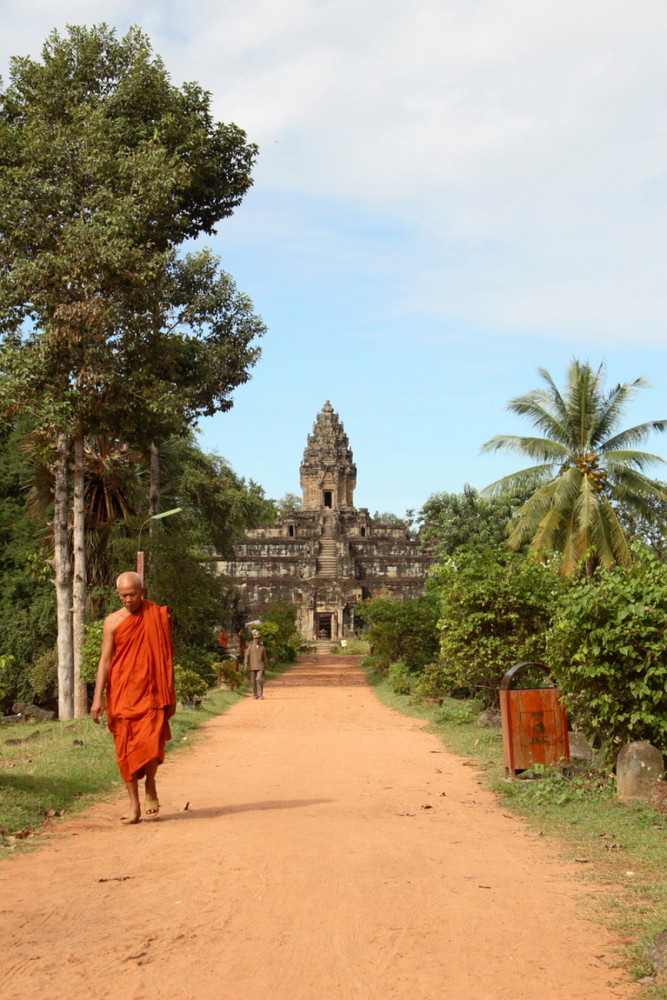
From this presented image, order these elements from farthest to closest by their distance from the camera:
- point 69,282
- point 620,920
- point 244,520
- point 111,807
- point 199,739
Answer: point 244,520 < point 69,282 < point 199,739 < point 111,807 < point 620,920

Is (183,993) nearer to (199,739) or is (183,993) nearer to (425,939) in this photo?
(425,939)

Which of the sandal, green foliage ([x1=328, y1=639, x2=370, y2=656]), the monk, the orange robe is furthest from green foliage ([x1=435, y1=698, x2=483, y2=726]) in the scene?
green foliage ([x1=328, y1=639, x2=370, y2=656])

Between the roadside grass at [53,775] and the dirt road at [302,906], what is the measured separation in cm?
28

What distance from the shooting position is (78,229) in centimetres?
1616

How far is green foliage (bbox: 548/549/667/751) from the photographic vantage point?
7.34 meters

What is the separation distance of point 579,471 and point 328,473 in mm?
34873

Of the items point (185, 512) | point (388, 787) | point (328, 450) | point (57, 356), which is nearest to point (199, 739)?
point (388, 787)

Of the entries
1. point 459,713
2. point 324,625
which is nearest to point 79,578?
point 459,713

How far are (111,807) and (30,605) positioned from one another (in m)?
15.3

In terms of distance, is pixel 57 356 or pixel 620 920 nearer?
pixel 620 920

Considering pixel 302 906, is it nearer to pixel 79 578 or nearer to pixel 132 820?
pixel 132 820

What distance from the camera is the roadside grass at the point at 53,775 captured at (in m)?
6.72

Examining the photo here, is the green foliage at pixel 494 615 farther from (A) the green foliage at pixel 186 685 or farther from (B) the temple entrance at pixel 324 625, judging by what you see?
(B) the temple entrance at pixel 324 625

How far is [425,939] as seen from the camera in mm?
4168
